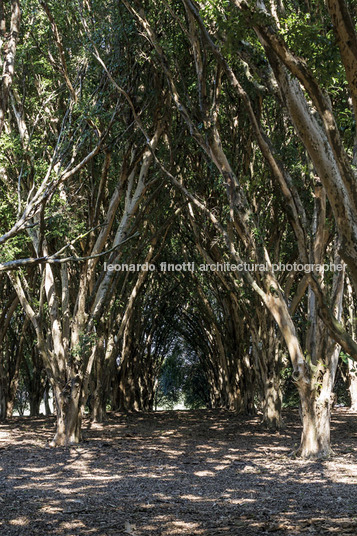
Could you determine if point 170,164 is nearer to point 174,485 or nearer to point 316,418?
point 316,418

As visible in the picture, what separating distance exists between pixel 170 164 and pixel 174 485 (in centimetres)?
577

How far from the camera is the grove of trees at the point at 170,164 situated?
4883 mm

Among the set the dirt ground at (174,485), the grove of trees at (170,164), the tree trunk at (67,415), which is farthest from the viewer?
the tree trunk at (67,415)

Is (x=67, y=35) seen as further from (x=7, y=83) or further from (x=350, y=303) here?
(x=350, y=303)

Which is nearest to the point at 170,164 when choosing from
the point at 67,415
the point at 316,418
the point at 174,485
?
the point at 67,415

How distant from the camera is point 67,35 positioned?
353 inches

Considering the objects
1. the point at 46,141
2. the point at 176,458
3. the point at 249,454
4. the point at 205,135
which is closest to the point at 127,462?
the point at 176,458

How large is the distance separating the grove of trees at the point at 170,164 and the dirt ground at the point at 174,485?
959mm

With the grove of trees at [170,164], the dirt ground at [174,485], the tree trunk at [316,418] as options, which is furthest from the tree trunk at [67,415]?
the tree trunk at [316,418]

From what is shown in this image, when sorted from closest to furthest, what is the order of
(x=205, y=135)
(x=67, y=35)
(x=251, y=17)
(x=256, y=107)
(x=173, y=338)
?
1. (x=251, y=17)
2. (x=205, y=135)
3. (x=256, y=107)
4. (x=67, y=35)
5. (x=173, y=338)

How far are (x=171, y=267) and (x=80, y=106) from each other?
884cm

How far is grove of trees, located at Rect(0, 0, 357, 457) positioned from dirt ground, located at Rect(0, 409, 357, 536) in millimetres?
959

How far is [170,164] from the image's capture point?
9.92 m

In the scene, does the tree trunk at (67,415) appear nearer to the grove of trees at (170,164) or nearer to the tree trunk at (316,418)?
the grove of trees at (170,164)
